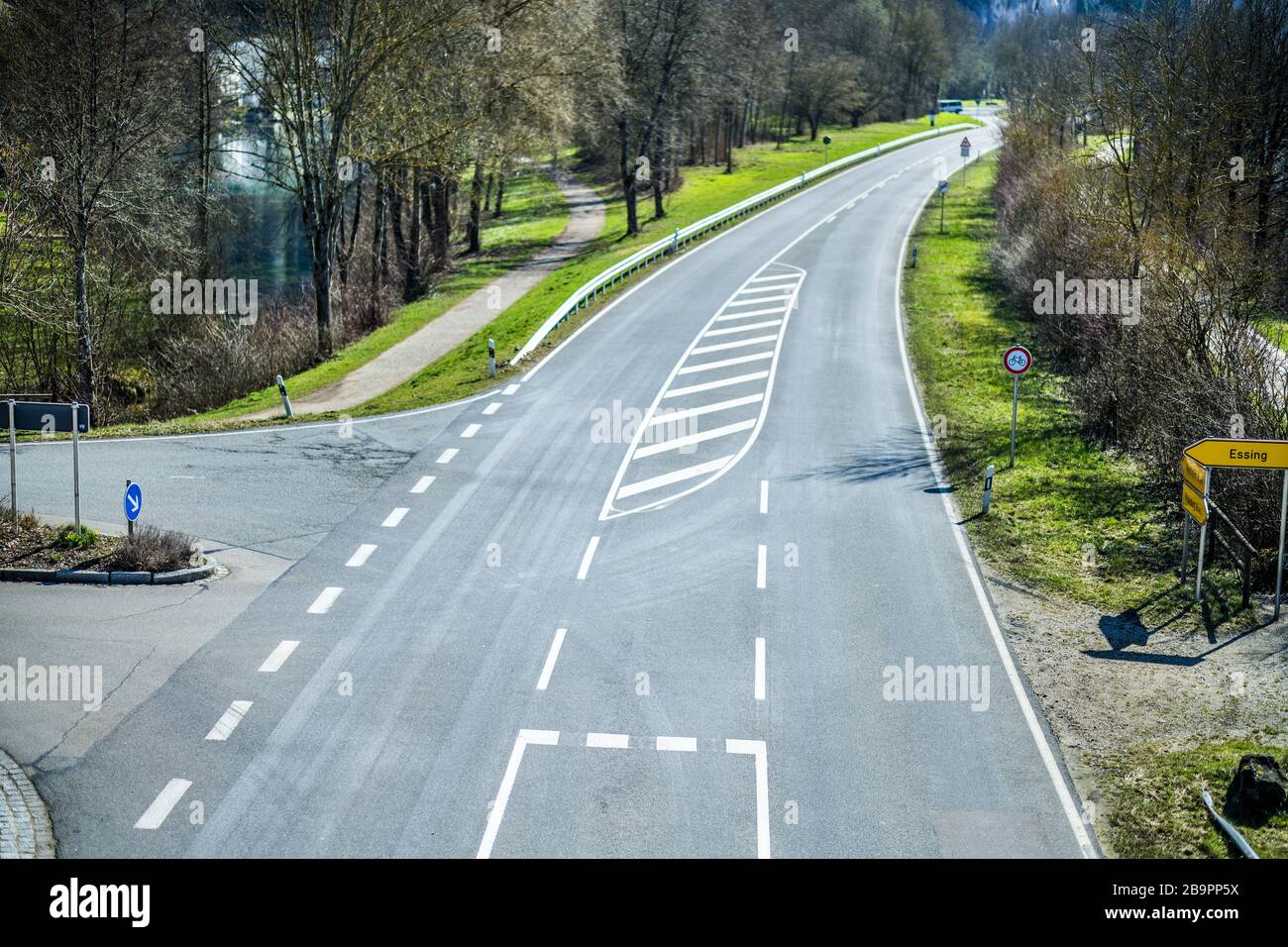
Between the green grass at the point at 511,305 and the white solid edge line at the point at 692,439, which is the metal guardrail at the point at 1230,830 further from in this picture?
the green grass at the point at 511,305

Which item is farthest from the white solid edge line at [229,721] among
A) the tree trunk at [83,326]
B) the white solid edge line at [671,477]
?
the tree trunk at [83,326]

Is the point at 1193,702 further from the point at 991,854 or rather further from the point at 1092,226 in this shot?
the point at 1092,226

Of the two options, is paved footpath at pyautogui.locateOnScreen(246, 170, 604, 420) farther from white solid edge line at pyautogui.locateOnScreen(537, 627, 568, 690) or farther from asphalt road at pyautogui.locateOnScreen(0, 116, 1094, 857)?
white solid edge line at pyautogui.locateOnScreen(537, 627, 568, 690)

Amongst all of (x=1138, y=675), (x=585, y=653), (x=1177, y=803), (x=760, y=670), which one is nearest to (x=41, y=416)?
(x=585, y=653)

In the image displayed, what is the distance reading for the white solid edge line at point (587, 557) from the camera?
19.0 metres

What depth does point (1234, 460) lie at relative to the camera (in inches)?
676

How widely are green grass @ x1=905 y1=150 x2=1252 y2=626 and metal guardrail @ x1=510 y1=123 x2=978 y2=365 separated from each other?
9.88m

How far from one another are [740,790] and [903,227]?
144ft

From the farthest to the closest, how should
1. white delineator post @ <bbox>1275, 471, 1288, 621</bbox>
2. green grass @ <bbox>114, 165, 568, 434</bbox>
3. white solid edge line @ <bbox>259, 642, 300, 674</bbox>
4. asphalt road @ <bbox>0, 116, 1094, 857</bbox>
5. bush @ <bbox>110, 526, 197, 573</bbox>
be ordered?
green grass @ <bbox>114, 165, 568, 434</bbox> → bush @ <bbox>110, 526, 197, 573</bbox> → white delineator post @ <bbox>1275, 471, 1288, 621</bbox> → white solid edge line @ <bbox>259, 642, 300, 674</bbox> → asphalt road @ <bbox>0, 116, 1094, 857</bbox>

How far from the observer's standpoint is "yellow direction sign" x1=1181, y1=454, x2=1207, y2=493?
17781 millimetres

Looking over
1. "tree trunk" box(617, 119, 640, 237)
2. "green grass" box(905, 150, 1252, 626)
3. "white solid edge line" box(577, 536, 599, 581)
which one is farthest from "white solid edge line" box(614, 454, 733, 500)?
"tree trunk" box(617, 119, 640, 237)

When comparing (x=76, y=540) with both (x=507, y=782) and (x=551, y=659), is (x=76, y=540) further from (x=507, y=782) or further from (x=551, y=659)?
(x=507, y=782)

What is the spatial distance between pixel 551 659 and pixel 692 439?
10343mm
